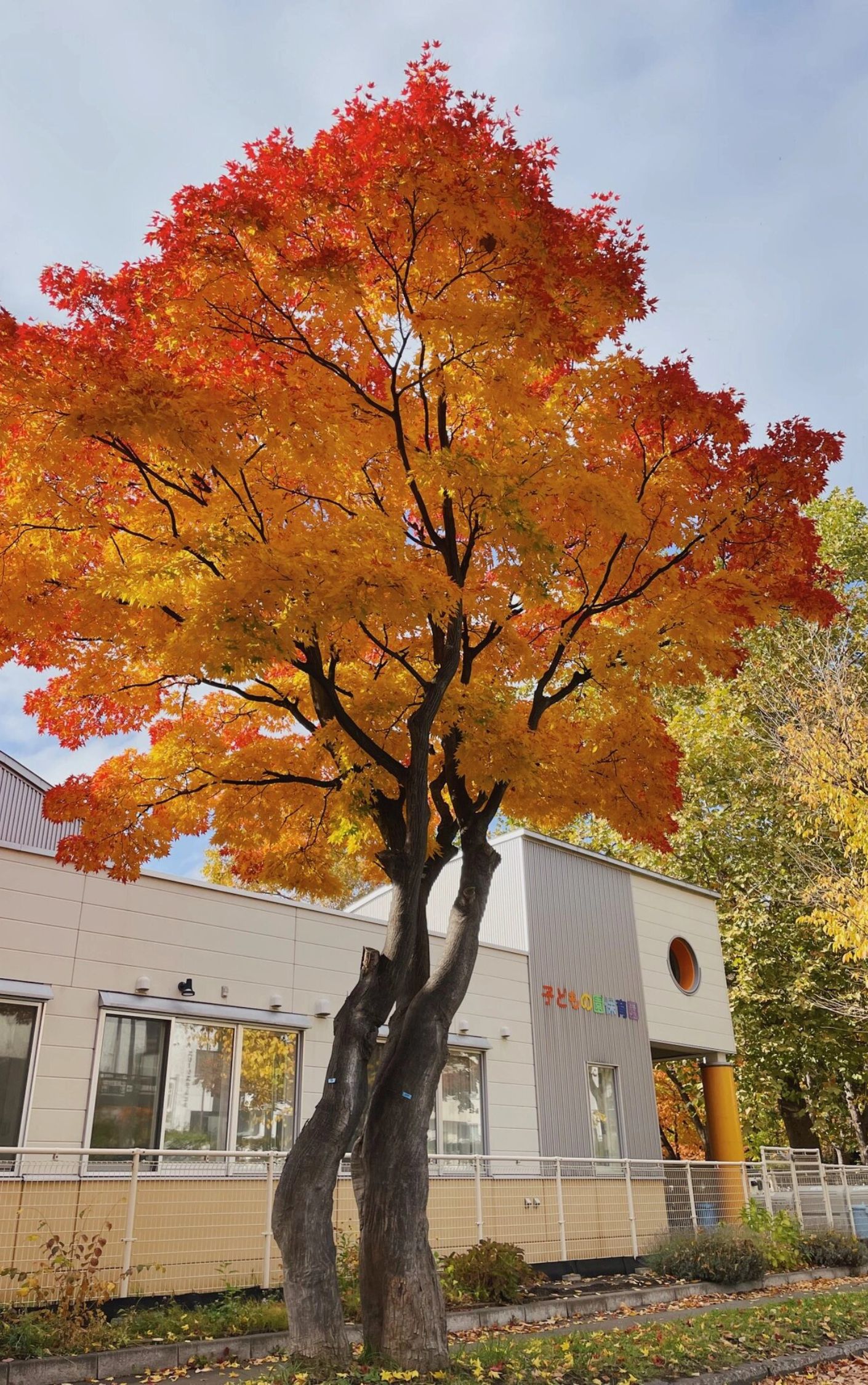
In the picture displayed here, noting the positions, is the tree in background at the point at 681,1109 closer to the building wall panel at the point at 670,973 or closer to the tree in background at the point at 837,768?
the building wall panel at the point at 670,973

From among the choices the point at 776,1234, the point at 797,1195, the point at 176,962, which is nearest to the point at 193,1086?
the point at 176,962

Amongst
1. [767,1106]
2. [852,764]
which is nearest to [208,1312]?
[852,764]

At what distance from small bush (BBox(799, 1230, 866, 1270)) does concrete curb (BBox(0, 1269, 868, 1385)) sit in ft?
12.8

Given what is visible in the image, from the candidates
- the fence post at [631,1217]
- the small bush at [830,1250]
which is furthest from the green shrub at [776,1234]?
the fence post at [631,1217]

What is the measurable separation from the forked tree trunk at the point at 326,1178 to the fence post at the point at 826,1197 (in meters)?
11.6

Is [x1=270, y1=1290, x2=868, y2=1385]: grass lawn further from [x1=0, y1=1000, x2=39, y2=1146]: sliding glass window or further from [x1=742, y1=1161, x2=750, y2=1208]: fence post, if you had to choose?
[x1=742, y1=1161, x2=750, y2=1208]: fence post

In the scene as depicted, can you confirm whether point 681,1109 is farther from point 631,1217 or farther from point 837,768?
point 631,1217

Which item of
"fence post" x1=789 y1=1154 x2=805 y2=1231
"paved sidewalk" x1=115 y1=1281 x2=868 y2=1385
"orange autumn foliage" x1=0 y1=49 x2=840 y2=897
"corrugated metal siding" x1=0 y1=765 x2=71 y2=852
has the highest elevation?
"corrugated metal siding" x1=0 y1=765 x2=71 y2=852

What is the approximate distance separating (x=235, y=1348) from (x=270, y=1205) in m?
2.71

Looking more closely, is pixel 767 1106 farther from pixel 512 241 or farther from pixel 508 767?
pixel 512 241

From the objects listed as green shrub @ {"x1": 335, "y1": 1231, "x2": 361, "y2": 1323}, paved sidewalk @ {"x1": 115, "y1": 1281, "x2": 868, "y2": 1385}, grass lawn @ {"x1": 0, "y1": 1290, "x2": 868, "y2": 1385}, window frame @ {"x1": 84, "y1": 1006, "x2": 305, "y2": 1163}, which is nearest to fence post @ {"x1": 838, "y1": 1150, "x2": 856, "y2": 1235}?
paved sidewalk @ {"x1": 115, "y1": 1281, "x2": 868, "y2": 1385}

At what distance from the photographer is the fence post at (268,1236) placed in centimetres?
887

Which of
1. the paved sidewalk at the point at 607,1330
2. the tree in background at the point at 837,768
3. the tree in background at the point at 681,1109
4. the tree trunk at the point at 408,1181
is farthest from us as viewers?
the tree in background at the point at 681,1109

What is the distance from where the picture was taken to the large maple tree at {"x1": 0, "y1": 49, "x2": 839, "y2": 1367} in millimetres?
6039
